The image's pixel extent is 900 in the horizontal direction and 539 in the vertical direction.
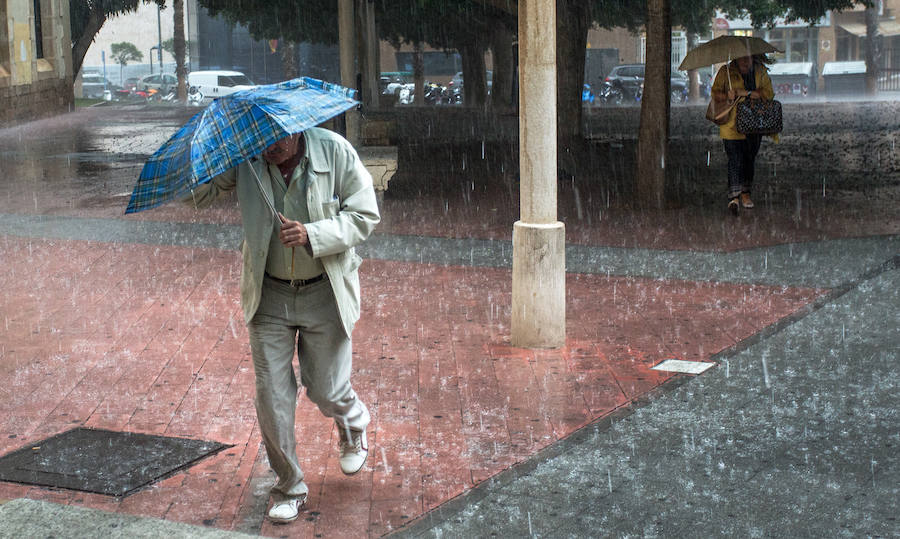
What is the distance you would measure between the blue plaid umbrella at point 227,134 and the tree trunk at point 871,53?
161 feet

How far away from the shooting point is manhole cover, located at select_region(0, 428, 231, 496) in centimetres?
501

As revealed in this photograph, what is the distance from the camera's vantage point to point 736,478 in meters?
4.95

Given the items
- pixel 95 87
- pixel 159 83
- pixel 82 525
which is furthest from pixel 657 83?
pixel 95 87

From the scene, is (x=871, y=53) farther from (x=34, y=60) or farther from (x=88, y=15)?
(x=34, y=60)

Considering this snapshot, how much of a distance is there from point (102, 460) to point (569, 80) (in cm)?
1447

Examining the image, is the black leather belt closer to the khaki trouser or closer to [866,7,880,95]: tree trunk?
the khaki trouser

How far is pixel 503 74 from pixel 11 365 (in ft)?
111

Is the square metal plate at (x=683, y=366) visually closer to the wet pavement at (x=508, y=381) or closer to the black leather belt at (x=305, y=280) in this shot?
the wet pavement at (x=508, y=381)

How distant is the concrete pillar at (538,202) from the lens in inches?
276

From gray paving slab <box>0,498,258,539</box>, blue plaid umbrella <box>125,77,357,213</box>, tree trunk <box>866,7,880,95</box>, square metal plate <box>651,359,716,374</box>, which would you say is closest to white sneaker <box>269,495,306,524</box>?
gray paving slab <box>0,498,258,539</box>

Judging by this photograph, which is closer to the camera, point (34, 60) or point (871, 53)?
point (34, 60)

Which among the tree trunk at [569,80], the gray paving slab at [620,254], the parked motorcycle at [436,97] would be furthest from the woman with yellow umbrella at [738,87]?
the parked motorcycle at [436,97]

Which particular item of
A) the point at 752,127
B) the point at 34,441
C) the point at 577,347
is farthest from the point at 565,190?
the point at 34,441

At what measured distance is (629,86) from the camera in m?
50.8
